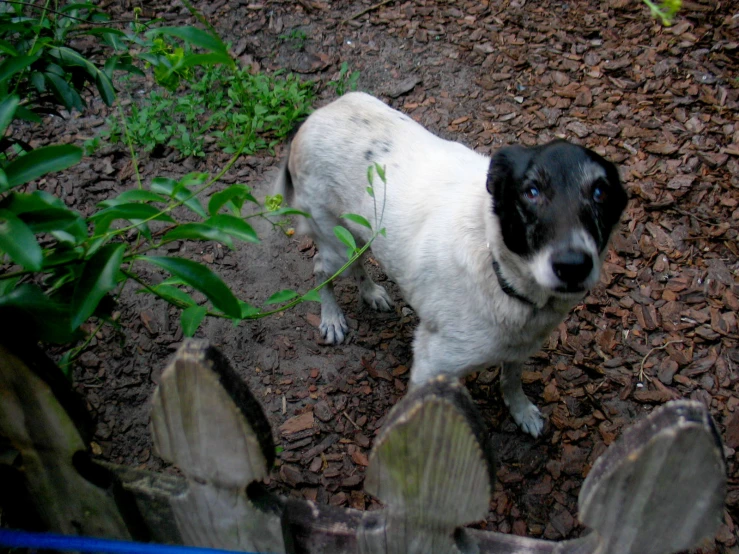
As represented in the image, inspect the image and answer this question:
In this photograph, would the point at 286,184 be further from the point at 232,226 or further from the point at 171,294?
the point at 232,226

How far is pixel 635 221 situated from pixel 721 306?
2.61ft

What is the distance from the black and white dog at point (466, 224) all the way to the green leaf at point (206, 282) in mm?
1278

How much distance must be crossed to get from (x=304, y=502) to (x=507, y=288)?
142 centimetres

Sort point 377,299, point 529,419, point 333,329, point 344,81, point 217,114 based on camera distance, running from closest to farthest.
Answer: point 529,419
point 333,329
point 377,299
point 217,114
point 344,81

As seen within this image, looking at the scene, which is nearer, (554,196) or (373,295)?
(554,196)

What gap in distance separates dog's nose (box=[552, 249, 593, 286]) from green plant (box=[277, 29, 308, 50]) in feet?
13.5

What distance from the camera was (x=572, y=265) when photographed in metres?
2.16

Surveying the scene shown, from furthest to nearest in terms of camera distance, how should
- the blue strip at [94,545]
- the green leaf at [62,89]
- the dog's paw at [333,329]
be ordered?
the dog's paw at [333,329]
the green leaf at [62,89]
the blue strip at [94,545]

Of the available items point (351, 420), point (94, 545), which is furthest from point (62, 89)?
point (351, 420)

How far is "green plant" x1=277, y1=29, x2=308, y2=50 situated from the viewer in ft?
18.1

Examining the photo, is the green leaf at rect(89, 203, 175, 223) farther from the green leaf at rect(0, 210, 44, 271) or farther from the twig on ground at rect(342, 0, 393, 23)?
the twig on ground at rect(342, 0, 393, 23)

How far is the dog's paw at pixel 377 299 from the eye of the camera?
4.07m

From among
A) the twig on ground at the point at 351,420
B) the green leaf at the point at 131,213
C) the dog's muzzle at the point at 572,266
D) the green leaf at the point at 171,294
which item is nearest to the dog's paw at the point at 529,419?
the twig on ground at the point at 351,420

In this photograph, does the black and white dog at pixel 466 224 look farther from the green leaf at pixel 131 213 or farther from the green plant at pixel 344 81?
the green plant at pixel 344 81
